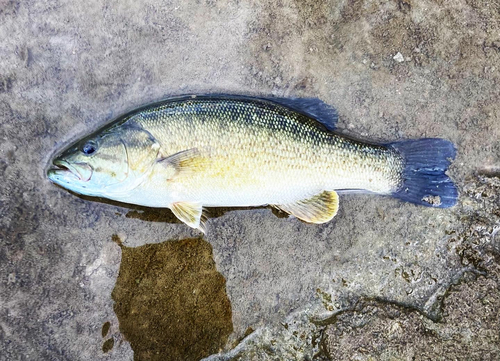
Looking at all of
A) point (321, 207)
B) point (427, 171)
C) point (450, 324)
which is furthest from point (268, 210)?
point (450, 324)

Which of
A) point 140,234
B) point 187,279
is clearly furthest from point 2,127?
point 187,279

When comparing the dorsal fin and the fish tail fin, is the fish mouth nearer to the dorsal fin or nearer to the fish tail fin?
the dorsal fin

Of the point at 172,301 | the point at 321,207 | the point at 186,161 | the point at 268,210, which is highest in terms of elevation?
the point at 186,161

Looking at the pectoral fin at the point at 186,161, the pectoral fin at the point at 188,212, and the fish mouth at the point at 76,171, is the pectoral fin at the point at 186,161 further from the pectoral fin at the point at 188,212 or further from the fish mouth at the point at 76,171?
the fish mouth at the point at 76,171

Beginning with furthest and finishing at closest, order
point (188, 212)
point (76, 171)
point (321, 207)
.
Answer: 1. point (321, 207)
2. point (188, 212)
3. point (76, 171)

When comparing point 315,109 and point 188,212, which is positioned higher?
point 315,109

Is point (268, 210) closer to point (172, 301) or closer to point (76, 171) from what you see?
point (172, 301)

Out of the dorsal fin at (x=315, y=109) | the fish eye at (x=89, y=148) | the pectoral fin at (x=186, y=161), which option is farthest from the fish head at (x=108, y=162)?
the dorsal fin at (x=315, y=109)

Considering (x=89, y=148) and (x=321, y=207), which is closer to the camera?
(x=89, y=148)
